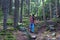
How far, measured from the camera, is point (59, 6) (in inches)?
1112

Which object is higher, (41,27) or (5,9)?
(5,9)

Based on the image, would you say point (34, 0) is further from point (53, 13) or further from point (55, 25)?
point (55, 25)

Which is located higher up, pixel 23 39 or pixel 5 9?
pixel 5 9

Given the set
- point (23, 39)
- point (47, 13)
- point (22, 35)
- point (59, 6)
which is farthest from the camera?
point (47, 13)

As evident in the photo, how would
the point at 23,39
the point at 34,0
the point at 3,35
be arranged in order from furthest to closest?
1. the point at 34,0
2. the point at 23,39
3. the point at 3,35

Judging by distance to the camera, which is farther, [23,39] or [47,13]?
[47,13]

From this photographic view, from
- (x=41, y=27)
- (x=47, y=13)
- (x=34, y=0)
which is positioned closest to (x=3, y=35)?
(x=41, y=27)

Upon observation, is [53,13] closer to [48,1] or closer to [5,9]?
[48,1]

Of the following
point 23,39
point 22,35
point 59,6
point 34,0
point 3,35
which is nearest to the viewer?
point 3,35

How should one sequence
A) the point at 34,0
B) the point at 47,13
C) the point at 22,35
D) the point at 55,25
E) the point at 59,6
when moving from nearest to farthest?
the point at 22,35
the point at 55,25
the point at 59,6
the point at 47,13
the point at 34,0

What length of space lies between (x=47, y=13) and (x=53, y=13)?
1009mm

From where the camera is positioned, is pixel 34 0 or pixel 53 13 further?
pixel 34 0

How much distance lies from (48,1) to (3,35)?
21.5m

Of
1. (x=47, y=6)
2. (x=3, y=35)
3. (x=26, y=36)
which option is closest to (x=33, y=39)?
(x=26, y=36)
